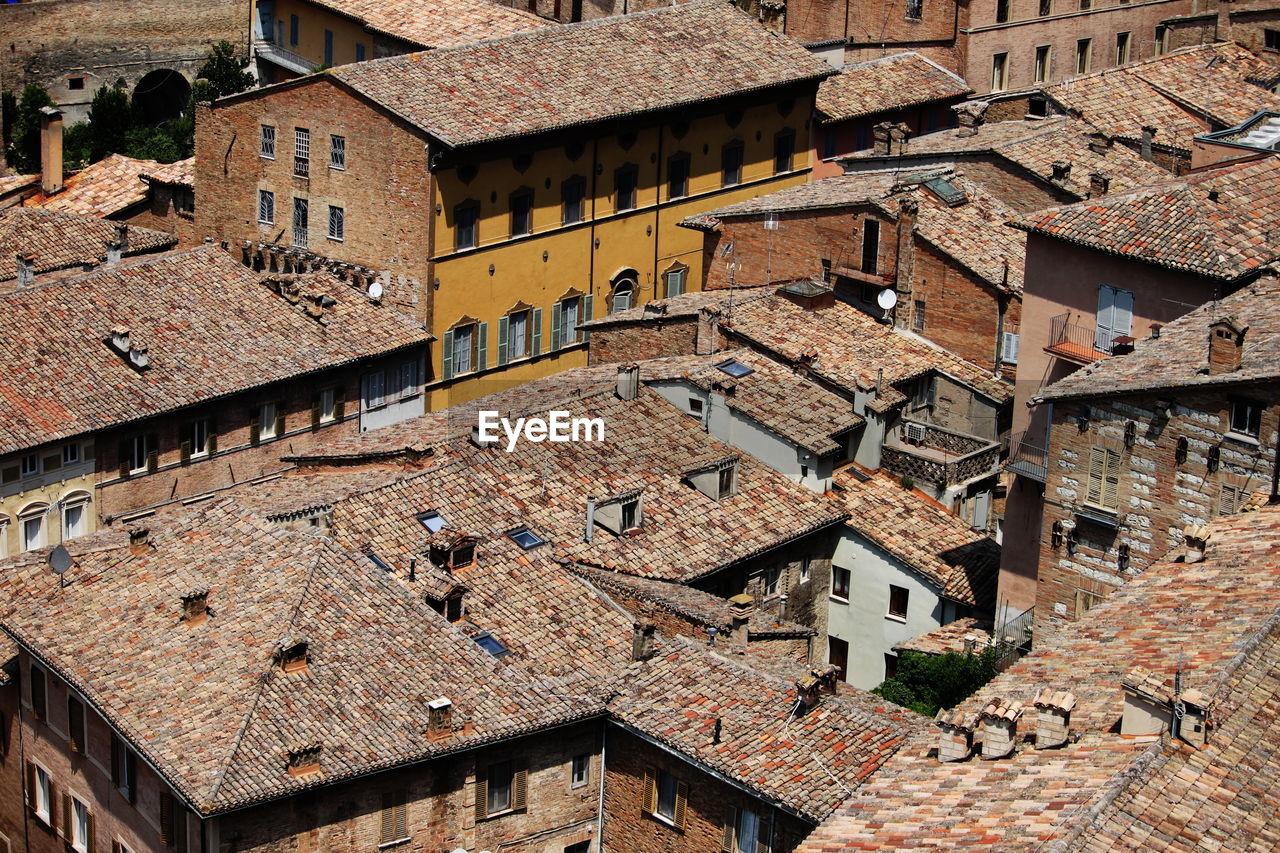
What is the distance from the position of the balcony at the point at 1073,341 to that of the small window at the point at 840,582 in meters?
7.27

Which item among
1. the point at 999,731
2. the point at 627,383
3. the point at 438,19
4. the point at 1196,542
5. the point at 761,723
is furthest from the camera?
the point at 438,19

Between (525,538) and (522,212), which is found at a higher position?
(522,212)

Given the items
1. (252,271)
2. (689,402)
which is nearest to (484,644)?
(689,402)

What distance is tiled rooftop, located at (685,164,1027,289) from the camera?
199 ft

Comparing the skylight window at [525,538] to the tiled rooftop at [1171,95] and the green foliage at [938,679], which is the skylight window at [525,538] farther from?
the tiled rooftop at [1171,95]

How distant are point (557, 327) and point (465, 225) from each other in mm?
4583

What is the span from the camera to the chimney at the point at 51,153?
3014 inches

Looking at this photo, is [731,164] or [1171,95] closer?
[1171,95]

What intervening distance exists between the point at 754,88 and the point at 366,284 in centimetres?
1345

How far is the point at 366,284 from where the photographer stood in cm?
6600

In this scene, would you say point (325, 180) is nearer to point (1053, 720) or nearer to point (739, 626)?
point (739, 626)

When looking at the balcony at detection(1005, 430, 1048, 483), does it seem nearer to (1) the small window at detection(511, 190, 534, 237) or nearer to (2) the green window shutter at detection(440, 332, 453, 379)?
(2) the green window shutter at detection(440, 332, 453, 379)

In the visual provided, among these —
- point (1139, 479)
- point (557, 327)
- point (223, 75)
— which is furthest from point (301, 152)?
point (1139, 479)

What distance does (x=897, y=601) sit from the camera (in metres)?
55.3
